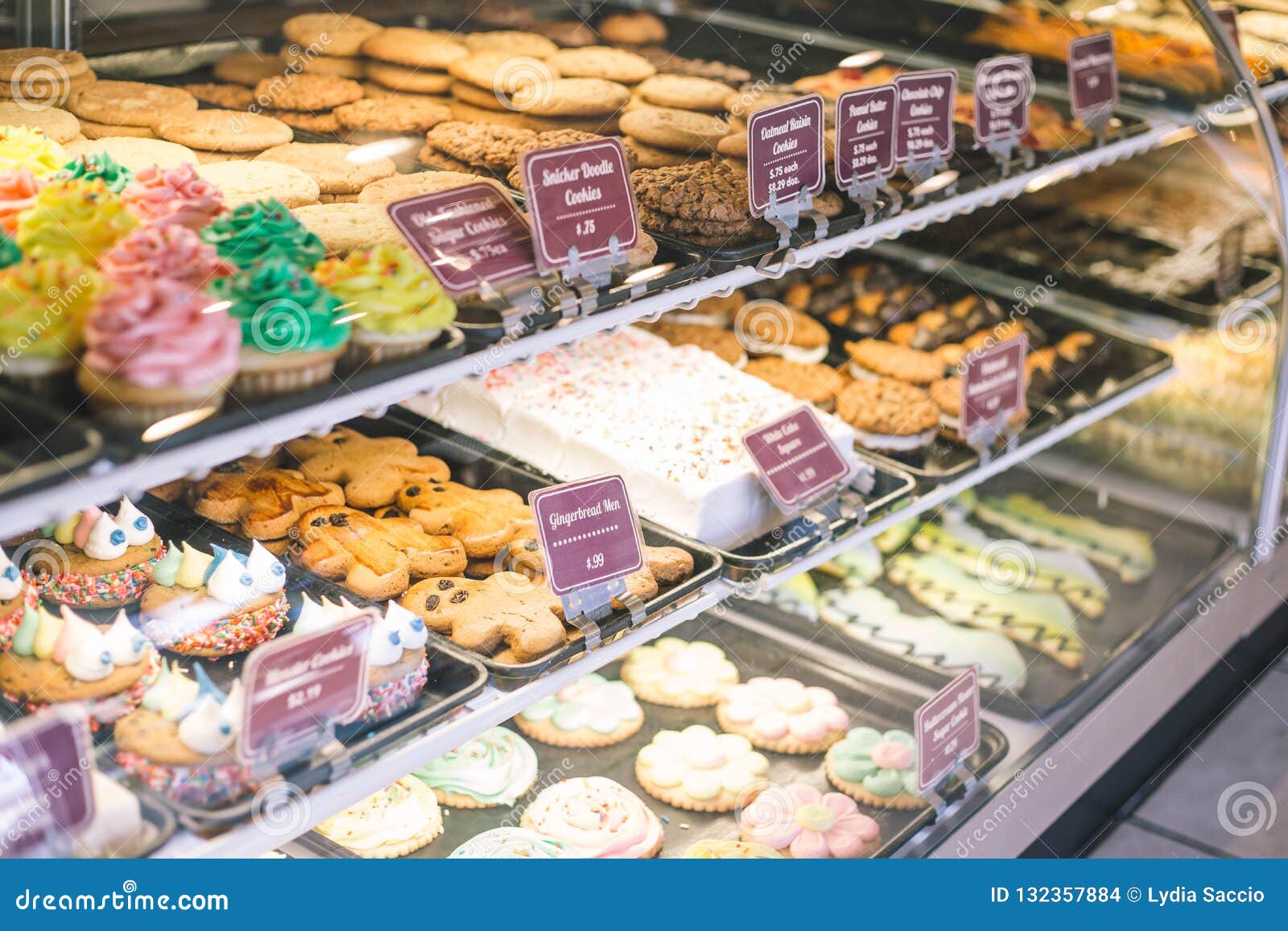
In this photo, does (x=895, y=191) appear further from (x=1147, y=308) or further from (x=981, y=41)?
(x=1147, y=308)

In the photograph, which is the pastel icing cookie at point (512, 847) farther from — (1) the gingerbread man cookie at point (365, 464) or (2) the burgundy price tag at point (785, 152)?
(2) the burgundy price tag at point (785, 152)

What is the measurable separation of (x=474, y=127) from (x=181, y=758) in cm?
129

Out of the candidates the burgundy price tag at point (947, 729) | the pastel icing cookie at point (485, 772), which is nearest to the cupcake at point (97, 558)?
the pastel icing cookie at point (485, 772)

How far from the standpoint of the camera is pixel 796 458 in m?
2.67

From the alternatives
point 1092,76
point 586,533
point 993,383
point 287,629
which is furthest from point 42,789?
point 1092,76

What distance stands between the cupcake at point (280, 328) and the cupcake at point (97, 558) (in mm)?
635

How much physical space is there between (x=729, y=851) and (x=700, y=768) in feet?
0.67

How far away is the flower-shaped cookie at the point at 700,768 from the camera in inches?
105

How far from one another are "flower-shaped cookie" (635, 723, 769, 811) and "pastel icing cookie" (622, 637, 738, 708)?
0.34ft

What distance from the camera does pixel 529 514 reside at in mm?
2430

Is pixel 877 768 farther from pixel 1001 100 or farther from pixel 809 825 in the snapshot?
pixel 1001 100

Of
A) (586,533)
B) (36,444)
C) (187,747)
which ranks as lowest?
(187,747)
